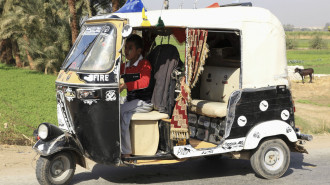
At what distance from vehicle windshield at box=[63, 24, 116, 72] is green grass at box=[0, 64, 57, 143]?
3.90 meters

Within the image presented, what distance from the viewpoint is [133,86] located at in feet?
22.2

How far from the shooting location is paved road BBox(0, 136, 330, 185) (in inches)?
276

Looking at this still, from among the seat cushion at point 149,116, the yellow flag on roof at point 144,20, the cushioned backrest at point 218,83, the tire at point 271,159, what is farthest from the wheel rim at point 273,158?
the yellow flag on roof at point 144,20

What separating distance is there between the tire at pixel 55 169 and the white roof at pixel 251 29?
2.01m

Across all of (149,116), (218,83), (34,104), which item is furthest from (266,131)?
(34,104)

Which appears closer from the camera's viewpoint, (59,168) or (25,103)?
(59,168)

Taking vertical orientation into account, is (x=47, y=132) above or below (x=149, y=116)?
below

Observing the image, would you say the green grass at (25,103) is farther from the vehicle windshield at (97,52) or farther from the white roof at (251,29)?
the white roof at (251,29)

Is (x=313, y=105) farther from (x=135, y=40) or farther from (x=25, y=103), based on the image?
(x=135, y=40)

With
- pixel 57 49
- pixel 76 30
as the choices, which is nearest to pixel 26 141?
pixel 76 30

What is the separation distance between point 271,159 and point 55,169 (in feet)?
10.8

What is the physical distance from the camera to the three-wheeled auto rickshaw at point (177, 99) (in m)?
6.14

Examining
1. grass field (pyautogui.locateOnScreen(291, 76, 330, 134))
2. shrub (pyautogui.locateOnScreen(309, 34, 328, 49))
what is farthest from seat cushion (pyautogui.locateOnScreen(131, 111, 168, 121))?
shrub (pyautogui.locateOnScreen(309, 34, 328, 49))

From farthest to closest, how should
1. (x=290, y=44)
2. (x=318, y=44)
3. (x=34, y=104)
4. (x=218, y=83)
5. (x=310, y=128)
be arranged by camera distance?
1. (x=318, y=44)
2. (x=290, y=44)
3. (x=34, y=104)
4. (x=310, y=128)
5. (x=218, y=83)
